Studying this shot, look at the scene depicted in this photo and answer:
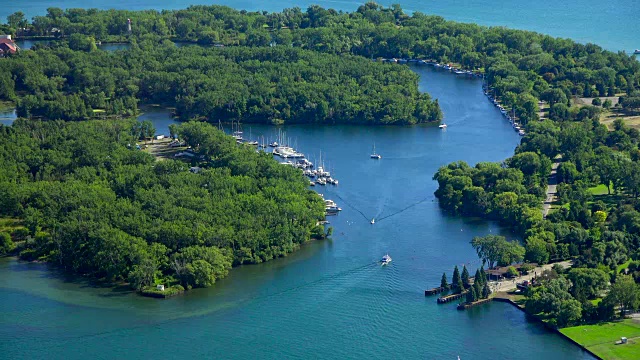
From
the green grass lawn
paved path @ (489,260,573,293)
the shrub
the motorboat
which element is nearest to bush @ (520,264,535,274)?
paved path @ (489,260,573,293)

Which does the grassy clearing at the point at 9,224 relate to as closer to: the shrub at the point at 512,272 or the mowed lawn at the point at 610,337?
the shrub at the point at 512,272

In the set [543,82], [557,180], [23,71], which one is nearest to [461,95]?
[543,82]

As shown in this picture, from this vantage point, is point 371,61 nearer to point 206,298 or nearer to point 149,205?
point 149,205

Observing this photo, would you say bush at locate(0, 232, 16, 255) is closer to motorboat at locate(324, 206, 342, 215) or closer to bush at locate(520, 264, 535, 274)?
motorboat at locate(324, 206, 342, 215)

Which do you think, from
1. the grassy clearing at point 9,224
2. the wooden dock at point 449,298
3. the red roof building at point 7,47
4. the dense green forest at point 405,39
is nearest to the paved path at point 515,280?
the wooden dock at point 449,298

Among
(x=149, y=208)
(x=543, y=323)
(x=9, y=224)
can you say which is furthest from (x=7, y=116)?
(x=543, y=323)

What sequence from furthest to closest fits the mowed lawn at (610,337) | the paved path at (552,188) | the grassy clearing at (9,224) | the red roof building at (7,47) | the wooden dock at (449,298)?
the red roof building at (7,47) < the paved path at (552,188) < the grassy clearing at (9,224) < the wooden dock at (449,298) < the mowed lawn at (610,337)

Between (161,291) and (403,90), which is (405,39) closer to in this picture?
(403,90)
